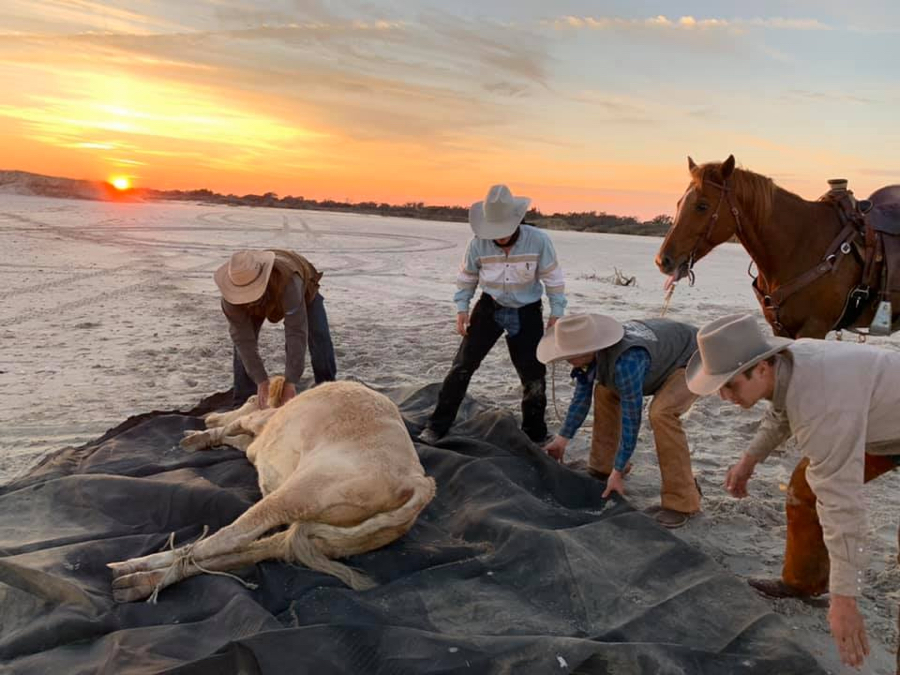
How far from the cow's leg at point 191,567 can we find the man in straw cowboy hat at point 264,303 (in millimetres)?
1796

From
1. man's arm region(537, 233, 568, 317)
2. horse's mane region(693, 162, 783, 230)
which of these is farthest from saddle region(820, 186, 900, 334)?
man's arm region(537, 233, 568, 317)

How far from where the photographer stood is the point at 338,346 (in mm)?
8477

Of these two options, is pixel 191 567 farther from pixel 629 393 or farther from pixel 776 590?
pixel 776 590

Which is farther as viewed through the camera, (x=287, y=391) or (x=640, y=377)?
(x=287, y=391)

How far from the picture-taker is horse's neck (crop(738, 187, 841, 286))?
16.8 ft

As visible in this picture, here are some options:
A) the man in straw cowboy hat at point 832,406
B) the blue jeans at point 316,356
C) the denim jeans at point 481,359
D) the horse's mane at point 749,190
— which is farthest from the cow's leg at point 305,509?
the horse's mane at point 749,190

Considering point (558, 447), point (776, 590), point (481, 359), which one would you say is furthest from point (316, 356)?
point (776, 590)

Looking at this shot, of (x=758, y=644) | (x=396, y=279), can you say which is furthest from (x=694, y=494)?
(x=396, y=279)

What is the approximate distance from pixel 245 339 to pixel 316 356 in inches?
41.0

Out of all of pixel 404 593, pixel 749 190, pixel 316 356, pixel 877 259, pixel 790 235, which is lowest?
pixel 404 593

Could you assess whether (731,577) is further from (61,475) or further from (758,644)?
(61,475)

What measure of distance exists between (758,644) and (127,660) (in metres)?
2.65

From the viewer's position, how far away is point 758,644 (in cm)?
293

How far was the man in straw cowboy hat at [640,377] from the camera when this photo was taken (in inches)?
163
